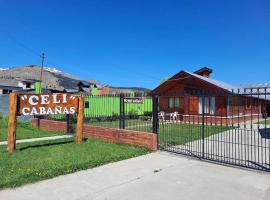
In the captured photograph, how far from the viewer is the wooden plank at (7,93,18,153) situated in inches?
375

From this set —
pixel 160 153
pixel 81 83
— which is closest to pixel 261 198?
pixel 160 153

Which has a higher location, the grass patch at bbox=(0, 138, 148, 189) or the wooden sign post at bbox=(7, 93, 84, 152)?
the wooden sign post at bbox=(7, 93, 84, 152)

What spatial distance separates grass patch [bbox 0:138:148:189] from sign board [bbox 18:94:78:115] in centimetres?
123

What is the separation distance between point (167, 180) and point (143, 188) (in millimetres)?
786

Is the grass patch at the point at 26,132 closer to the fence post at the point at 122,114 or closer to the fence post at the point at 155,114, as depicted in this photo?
the fence post at the point at 122,114

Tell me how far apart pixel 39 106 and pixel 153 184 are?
5.85 m

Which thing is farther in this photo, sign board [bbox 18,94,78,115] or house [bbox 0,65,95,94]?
house [bbox 0,65,95,94]

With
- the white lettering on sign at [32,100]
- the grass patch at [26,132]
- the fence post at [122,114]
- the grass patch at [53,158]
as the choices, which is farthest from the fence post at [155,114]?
the grass patch at [26,132]

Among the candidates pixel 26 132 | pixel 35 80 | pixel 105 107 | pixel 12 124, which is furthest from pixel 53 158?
pixel 35 80

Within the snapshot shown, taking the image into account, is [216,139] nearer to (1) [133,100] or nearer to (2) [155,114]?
(2) [155,114]

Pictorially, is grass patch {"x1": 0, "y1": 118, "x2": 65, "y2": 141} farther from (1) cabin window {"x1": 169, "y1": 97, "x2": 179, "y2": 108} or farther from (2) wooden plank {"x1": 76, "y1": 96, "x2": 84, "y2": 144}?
(1) cabin window {"x1": 169, "y1": 97, "x2": 179, "y2": 108}

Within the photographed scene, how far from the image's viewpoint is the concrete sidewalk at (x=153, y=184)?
5.74 m

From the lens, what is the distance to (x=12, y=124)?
976 centimetres

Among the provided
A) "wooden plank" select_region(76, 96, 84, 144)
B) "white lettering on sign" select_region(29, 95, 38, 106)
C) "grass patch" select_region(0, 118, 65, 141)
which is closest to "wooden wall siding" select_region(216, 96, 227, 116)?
"grass patch" select_region(0, 118, 65, 141)
